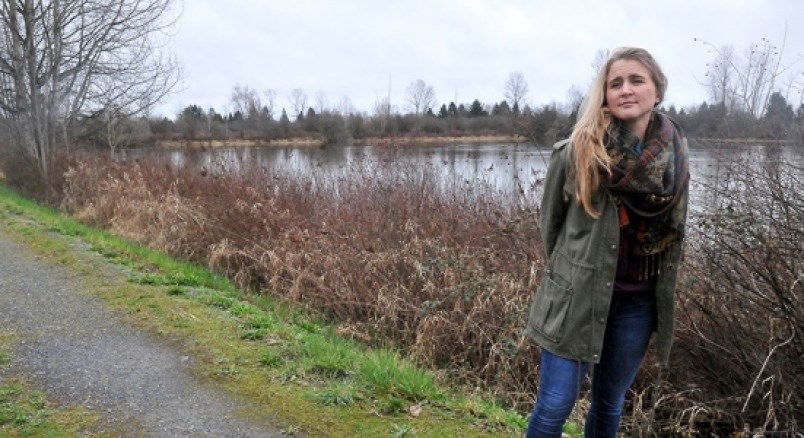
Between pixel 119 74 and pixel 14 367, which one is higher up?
pixel 119 74

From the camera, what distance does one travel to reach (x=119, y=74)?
1616 centimetres

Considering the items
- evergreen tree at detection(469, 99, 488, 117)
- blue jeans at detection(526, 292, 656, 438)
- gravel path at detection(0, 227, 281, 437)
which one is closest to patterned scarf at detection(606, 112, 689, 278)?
blue jeans at detection(526, 292, 656, 438)

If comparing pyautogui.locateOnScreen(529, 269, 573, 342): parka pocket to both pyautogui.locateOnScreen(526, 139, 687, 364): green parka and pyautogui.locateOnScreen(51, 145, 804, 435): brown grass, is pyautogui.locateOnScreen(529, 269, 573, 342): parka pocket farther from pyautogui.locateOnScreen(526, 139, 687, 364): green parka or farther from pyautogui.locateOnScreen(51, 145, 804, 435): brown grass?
pyautogui.locateOnScreen(51, 145, 804, 435): brown grass

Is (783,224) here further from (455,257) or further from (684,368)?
(455,257)

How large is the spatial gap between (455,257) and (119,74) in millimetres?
13844

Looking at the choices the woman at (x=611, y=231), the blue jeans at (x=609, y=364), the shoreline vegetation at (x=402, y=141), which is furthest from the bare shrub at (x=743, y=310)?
the shoreline vegetation at (x=402, y=141)

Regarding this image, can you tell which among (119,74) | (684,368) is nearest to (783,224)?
(684,368)

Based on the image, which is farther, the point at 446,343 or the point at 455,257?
the point at 455,257

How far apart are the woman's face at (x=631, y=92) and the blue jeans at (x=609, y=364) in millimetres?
678

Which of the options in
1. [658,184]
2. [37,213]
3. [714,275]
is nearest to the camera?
[658,184]

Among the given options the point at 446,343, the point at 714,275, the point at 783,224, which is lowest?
the point at 446,343

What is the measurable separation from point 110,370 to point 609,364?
3015mm

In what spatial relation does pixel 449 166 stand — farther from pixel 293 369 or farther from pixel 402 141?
pixel 293 369

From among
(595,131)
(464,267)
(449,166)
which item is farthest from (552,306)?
(449,166)
